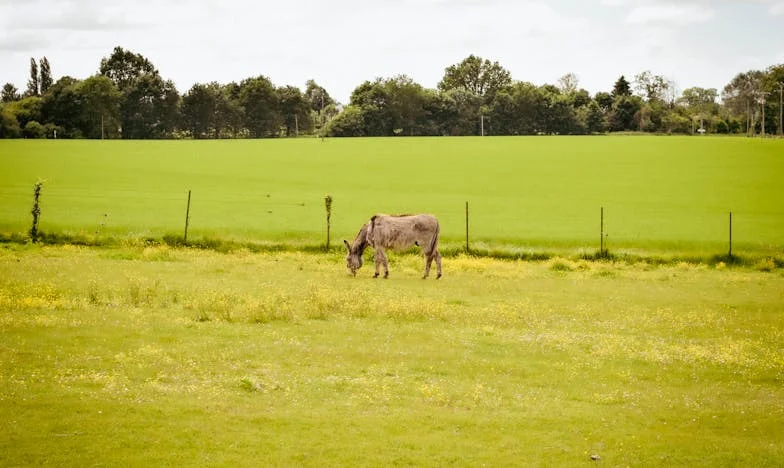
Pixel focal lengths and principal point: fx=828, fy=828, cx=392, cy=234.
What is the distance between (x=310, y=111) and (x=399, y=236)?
12206 centimetres

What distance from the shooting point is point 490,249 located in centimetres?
3491

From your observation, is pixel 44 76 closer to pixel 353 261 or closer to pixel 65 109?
pixel 65 109

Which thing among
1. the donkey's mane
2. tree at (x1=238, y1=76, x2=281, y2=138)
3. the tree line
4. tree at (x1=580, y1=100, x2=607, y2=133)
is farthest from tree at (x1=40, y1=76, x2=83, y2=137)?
the donkey's mane

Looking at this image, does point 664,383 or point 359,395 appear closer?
point 359,395

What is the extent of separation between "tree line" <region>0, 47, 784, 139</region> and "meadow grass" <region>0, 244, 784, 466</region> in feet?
340

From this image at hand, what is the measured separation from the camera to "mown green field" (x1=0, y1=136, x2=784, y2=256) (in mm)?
40562

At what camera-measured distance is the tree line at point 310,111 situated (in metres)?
124

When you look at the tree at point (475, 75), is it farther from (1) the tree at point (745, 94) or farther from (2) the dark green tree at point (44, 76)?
(2) the dark green tree at point (44, 76)

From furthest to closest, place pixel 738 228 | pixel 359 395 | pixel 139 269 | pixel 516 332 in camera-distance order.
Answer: pixel 738 228 → pixel 139 269 → pixel 516 332 → pixel 359 395

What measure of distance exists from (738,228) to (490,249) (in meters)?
16.9

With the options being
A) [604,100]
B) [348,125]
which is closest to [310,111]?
[348,125]

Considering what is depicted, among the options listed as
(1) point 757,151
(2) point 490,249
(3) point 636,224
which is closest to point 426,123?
(1) point 757,151

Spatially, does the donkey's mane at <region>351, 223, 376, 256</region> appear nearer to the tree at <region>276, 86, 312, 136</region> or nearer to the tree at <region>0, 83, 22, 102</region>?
the tree at <region>276, 86, 312, 136</region>

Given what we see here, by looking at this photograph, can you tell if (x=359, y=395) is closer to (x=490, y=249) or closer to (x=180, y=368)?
(x=180, y=368)
